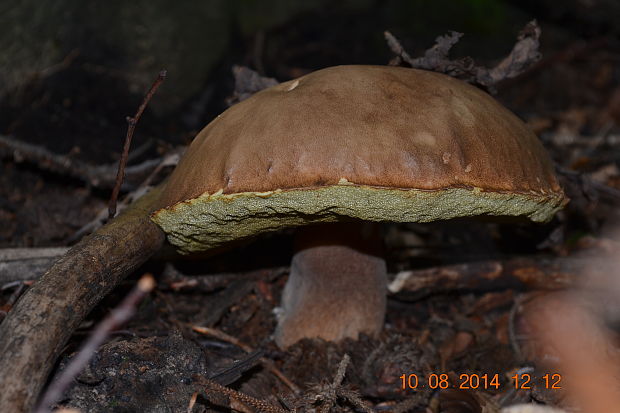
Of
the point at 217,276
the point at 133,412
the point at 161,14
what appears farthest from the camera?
the point at 161,14

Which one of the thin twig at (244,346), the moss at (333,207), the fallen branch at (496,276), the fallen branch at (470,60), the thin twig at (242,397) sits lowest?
the thin twig at (244,346)

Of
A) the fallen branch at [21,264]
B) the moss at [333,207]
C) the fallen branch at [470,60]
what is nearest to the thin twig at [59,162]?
the fallen branch at [21,264]

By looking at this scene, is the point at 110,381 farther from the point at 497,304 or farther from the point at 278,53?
the point at 278,53

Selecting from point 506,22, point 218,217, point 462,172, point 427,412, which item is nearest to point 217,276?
point 218,217

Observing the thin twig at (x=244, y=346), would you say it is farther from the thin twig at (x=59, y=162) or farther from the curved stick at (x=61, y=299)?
the thin twig at (x=59, y=162)
